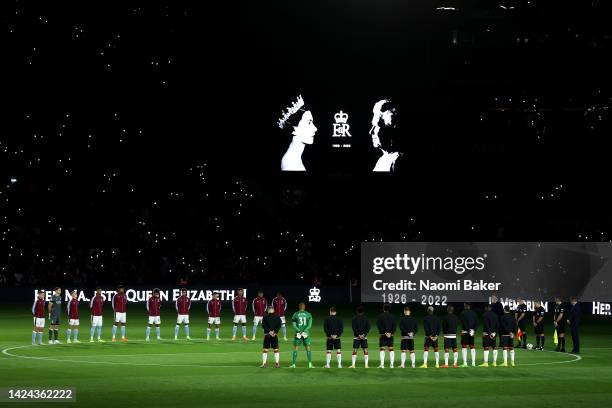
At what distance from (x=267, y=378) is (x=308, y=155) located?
3686 cm

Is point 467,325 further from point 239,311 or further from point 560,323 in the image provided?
point 239,311

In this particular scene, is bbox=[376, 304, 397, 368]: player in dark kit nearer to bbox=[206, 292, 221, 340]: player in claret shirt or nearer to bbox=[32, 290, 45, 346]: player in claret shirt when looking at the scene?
bbox=[206, 292, 221, 340]: player in claret shirt

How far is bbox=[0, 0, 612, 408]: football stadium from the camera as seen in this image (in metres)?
60.9

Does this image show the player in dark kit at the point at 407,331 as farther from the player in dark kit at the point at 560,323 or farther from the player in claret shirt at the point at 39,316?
the player in claret shirt at the point at 39,316

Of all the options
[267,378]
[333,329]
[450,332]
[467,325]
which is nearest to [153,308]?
[333,329]

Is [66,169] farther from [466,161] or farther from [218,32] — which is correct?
[466,161]

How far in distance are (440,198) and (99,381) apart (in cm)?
4692

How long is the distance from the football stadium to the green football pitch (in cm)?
1589

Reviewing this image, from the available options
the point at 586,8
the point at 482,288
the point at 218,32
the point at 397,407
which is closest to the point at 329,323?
the point at 397,407

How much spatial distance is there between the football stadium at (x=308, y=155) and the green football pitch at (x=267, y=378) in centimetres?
1589

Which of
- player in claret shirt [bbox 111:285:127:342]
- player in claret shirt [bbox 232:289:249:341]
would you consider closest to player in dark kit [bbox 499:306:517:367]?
player in claret shirt [bbox 232:289:249:341]

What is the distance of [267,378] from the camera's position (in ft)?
102

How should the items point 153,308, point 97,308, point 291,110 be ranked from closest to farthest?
1. point 97,308
2. point 153,308
3. point 291,110

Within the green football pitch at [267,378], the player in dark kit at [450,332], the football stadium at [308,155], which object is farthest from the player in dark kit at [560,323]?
the football stadium at [308,155]
